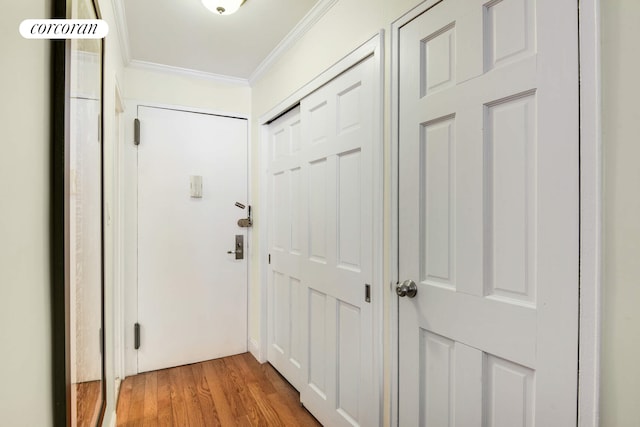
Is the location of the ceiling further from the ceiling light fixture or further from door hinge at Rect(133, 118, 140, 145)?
door hinge at Rect(133, 118, 140, 145)

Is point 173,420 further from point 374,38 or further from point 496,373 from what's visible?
point 374,38

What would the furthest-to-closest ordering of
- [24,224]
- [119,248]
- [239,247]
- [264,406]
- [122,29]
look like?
[239,247] → [119,248] → [264,406] → [122,29] → [24,224]

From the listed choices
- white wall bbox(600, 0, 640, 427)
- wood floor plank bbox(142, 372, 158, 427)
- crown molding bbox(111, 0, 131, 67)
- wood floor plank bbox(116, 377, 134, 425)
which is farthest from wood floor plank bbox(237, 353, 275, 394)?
crown molding bbox(111, 0, 131, 67)

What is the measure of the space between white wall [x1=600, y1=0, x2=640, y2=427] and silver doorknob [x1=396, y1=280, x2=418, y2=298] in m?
0.60

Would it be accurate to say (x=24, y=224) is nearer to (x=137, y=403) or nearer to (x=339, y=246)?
(x=339, y=246)

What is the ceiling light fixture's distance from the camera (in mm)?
1775

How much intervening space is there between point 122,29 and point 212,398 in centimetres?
239

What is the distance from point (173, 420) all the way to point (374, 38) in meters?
2.35

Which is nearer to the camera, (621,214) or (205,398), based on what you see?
(621,214)

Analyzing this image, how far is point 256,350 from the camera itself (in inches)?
112

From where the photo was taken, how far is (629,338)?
74 cm

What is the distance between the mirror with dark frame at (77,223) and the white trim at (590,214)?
114cm

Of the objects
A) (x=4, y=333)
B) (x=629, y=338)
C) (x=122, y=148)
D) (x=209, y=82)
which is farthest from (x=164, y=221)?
(x=629, y=338)

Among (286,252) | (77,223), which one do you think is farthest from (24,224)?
(286,252)
